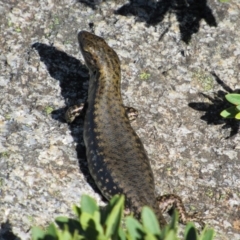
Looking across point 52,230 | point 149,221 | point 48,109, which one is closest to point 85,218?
point 52,230

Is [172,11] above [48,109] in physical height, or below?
above

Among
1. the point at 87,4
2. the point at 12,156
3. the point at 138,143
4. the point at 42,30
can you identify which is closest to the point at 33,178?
the point at 12,156

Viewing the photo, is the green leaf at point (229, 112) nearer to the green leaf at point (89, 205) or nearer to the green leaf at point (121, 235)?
the green leaf at point (121, 235)

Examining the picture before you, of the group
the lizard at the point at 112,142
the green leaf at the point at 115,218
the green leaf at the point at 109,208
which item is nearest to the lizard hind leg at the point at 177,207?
the lizard at the point at 112,142

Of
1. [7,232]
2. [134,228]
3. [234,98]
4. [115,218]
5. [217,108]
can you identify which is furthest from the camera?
[217,108]

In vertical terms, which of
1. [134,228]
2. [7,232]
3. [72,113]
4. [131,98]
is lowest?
[7,232]

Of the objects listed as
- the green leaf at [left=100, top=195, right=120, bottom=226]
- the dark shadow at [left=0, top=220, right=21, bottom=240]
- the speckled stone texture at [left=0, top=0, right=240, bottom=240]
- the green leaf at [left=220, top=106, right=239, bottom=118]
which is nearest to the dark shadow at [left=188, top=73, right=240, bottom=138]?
the speckled stone texture at [left=0, top=0, right=240, bottom=240]

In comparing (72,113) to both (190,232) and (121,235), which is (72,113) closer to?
(121,235)
